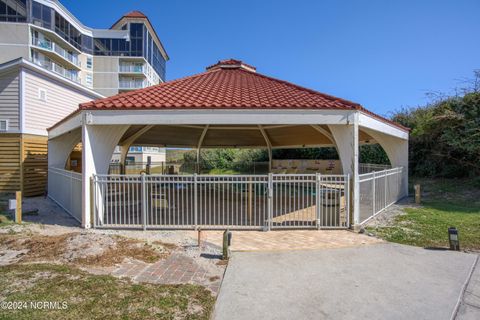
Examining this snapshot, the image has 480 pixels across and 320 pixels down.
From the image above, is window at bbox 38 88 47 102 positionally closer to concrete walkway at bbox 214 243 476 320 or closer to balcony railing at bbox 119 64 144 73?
concrete walkway at bbox 214 243 476 320

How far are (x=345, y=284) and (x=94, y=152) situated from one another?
709 centimetres

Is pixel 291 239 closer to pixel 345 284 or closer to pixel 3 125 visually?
pixel 345 284

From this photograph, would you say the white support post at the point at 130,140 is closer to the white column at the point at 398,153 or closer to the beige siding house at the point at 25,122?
the beige siding house at the point at 25,122

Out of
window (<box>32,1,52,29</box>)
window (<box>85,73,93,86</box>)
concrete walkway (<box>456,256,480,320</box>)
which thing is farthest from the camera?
window (<box>85,73,93,86</box>)

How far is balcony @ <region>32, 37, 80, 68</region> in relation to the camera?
35031 millimetres

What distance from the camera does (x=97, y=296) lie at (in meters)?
3.85

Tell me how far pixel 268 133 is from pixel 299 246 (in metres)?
11.1

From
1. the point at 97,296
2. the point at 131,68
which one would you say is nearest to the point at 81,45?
the point at 131,68

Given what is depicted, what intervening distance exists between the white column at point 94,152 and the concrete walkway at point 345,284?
15.4ft

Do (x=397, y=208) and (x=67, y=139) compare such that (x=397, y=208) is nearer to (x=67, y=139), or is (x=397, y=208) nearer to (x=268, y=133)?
(x=268, y=133)

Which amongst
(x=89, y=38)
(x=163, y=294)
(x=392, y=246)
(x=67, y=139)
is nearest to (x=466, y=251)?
(x=392, y=246)

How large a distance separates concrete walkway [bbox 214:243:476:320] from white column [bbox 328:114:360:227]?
1.70 m

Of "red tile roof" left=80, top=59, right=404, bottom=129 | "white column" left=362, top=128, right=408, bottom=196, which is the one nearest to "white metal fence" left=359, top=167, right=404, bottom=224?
"white column" left=362, top=128, right=408, bottom=196

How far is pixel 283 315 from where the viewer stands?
3566 mm
